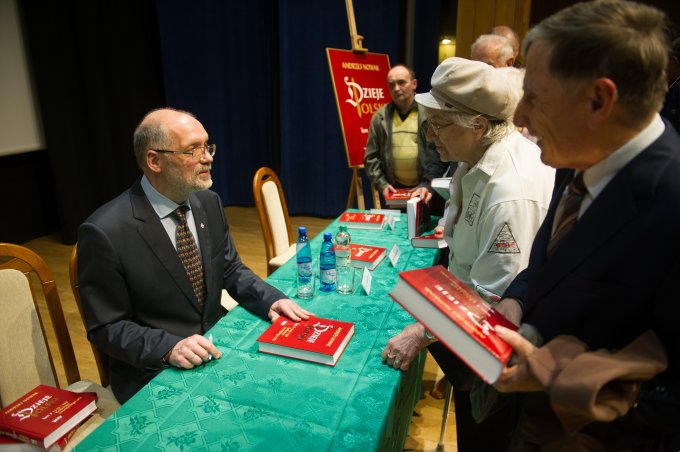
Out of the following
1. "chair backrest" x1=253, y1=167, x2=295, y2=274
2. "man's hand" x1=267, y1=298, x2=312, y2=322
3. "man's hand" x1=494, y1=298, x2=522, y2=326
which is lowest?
"chair backrest" x1=253, y1=167, x2=295, y2=274

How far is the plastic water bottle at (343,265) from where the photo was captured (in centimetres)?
186

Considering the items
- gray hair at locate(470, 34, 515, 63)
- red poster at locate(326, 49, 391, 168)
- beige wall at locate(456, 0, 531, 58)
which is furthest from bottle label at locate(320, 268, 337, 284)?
beige wall at locate(456, 0, 531, 58)

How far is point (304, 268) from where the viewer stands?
6.03 feet

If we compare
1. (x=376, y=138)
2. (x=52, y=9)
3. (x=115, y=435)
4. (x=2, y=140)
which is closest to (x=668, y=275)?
(x=115, y=435)

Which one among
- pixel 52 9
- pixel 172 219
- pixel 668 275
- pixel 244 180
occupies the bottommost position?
pixel 244 180

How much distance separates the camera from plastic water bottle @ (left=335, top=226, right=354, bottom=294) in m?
1.86

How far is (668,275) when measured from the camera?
0.70 m

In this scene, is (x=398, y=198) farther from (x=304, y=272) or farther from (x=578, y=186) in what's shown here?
(x=578, y=186)

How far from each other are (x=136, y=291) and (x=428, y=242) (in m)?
1.42

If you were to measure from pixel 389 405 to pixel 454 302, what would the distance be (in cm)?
46

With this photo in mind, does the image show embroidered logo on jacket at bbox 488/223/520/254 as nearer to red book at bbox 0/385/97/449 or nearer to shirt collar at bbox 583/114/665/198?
shirt collar at bbox 583/114/665/198

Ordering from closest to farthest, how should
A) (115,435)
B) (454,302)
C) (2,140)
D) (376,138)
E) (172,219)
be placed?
(454,302), (115,435), (172,219), (376,138), (2,140)

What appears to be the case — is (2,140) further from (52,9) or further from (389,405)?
(389,405)

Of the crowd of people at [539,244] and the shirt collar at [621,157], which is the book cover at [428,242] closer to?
the crowd of people at [539,244]
